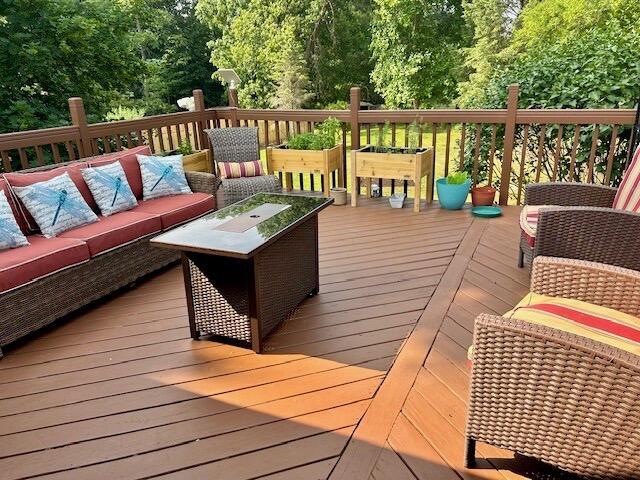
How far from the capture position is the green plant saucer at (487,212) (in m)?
4.49

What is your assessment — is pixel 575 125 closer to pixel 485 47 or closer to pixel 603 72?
pixel 603 72

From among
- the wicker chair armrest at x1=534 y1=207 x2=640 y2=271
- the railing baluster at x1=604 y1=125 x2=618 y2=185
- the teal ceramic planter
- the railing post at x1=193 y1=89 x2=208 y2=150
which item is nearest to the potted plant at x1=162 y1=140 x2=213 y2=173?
the railing post at x1=193 y1=89 x2=208 y2=150

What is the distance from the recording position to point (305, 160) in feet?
16.4

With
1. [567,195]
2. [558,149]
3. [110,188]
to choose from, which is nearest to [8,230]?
[110,188]

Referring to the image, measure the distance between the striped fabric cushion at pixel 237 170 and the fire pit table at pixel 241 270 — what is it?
2.04 m

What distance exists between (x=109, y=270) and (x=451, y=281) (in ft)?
7.38

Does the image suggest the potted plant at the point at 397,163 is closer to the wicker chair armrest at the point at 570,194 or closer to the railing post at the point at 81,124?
the wicker chair armrest at the point at 570,194

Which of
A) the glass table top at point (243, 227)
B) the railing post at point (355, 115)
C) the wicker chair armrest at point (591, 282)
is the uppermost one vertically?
the railing post at point (355, 115)

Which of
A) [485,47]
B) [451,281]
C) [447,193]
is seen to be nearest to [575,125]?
[447,193]

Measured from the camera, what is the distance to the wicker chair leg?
1670mm

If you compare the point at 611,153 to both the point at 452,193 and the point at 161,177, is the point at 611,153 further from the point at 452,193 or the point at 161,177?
the point at 161,177

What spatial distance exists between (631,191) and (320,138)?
306 centimetres

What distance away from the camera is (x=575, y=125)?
441 centimetres

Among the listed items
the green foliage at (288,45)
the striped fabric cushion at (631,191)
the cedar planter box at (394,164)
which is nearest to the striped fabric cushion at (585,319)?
the striped fabric cushion at (631,191)
